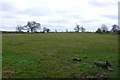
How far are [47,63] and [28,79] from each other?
3.55 m

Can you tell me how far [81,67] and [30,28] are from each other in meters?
97.8

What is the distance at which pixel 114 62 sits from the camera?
60.6ft

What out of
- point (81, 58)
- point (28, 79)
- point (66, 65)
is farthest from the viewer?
point (81, 58)

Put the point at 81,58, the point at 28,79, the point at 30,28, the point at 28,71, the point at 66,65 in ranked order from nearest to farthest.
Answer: the point at 28,79
the point at 28,71
the point at 66,65
the point at 81,58
the point at 30,28

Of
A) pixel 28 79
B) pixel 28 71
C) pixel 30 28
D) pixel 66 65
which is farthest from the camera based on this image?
pixel 30 28

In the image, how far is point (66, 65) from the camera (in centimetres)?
1770

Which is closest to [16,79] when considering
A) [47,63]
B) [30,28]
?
[47,63]

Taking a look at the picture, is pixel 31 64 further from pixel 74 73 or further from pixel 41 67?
pixel 74 73

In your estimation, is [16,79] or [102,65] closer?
[16,79]

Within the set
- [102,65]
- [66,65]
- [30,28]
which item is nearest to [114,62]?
[102,65]

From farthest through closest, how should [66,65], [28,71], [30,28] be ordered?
[30,28] → [66,65] → [28,71]

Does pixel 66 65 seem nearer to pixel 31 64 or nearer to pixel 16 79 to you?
pixel 31 64

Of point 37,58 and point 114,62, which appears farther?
point 37,58

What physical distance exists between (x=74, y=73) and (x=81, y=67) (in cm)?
134
